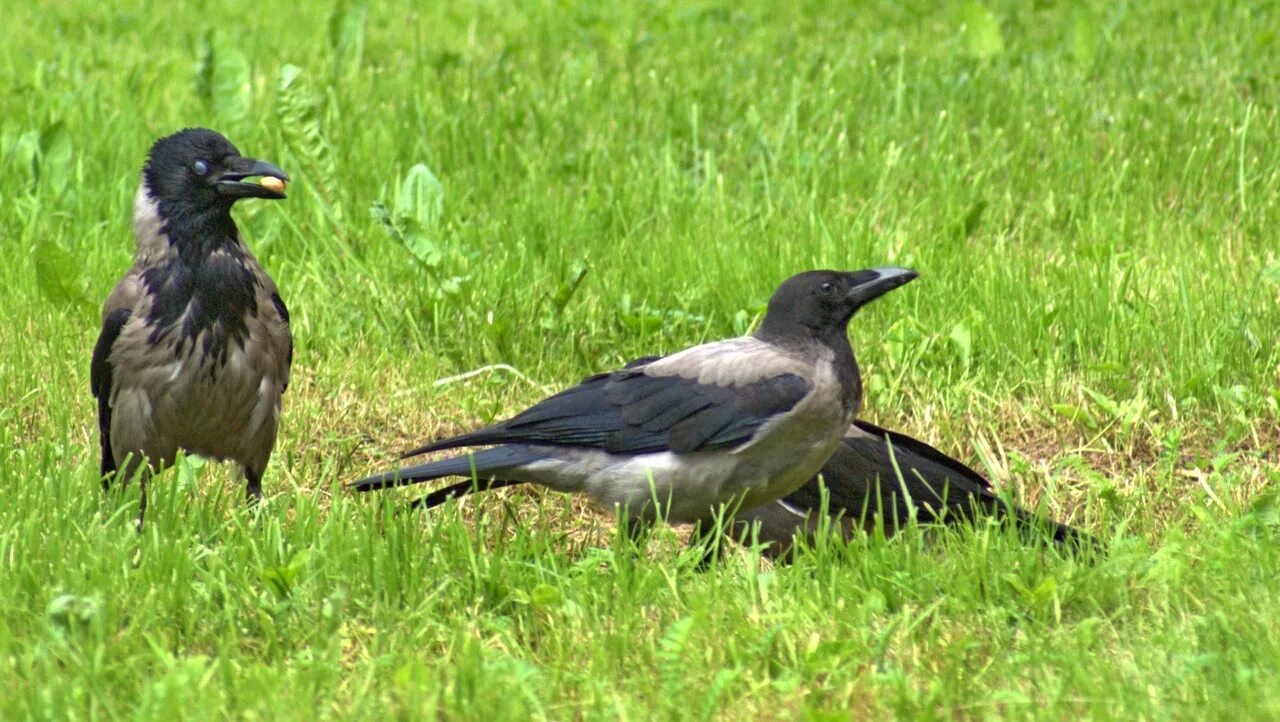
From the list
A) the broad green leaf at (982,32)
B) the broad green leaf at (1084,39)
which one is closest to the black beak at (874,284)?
the broad green leaf at (1084,39)

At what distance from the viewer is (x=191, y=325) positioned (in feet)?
15.0

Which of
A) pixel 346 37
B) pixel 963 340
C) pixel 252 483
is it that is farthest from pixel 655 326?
pixel 346 37

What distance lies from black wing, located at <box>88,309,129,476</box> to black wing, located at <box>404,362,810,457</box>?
3.22 ft

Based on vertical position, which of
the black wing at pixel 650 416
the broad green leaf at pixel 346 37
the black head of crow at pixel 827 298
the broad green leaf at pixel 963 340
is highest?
the broad green leaf at pixel 346 37

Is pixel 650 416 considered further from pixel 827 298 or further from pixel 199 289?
pixel 199 289

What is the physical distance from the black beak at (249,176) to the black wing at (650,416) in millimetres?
892

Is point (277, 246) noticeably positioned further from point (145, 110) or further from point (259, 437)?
point (259, 437)

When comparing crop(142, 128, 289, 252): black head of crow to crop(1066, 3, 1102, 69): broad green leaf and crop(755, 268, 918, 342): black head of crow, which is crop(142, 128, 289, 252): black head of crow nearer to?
crop(755, 268, 918, 342): black head of crow

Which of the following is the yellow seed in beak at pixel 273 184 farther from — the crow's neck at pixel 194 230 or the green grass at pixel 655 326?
the green grass at pixel 655 326

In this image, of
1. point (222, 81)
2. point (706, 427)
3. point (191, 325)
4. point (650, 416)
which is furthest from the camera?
point (222, 81)

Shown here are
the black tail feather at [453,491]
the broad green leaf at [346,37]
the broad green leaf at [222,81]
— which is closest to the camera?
the black tail feather at [453,491]

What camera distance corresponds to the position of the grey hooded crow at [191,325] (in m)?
4.61

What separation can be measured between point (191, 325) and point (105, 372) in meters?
0.34

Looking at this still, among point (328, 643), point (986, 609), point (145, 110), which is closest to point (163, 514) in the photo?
point (328, 643)
